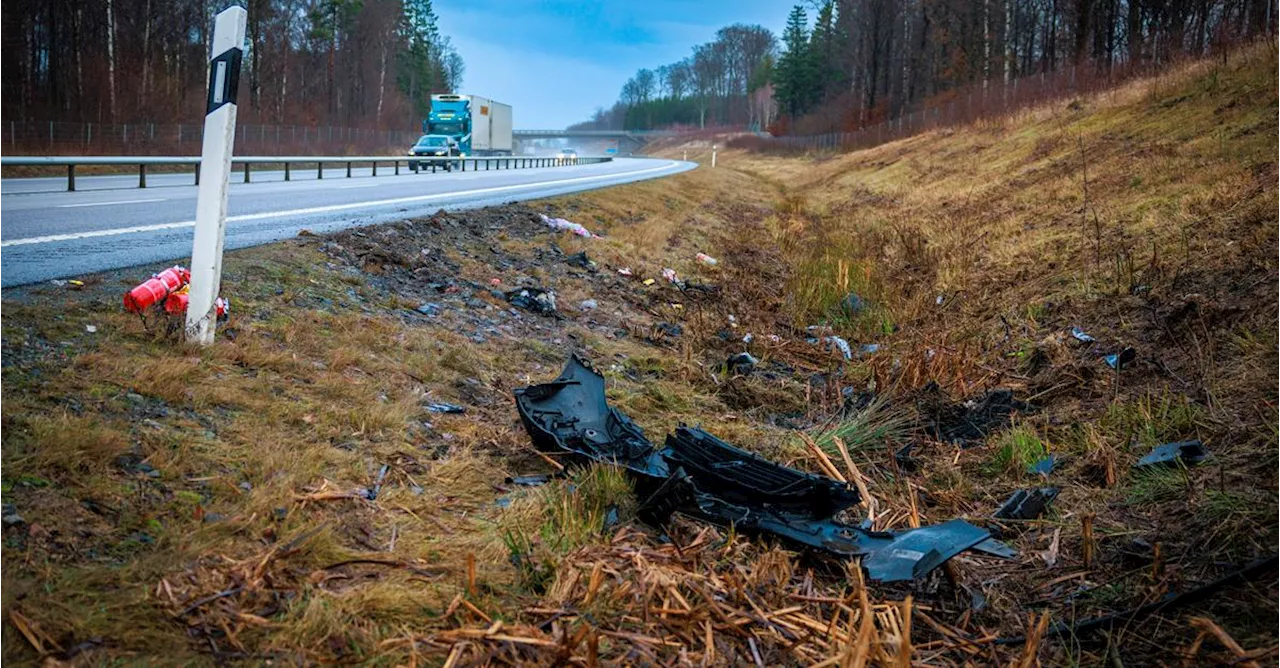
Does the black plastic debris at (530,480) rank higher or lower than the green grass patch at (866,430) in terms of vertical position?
higher

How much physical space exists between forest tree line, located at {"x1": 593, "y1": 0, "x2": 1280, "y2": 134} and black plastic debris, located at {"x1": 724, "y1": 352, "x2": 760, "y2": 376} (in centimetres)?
1422

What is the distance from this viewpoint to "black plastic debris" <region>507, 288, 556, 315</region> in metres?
7.38

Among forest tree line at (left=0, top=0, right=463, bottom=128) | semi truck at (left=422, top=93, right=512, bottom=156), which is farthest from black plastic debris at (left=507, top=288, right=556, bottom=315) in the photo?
semi truck at (left=422, top=93, right=512, bottom=156)

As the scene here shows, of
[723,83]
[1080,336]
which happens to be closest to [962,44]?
[1080,336]

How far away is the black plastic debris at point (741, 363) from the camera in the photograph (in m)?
6.96

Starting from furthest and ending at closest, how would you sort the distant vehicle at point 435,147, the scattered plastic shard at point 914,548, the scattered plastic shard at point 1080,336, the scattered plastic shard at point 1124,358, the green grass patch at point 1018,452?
the distant vehicle at point 435,147, the scattered plastic shard at point 1080,336, the scattered plastic shard at point 1124,358, the green grass patch at point 1018,452, the scattered plastic shard at point 914,548

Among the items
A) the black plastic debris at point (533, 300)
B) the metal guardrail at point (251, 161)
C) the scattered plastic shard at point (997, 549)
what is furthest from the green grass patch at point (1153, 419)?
the metal guardrail at point (251, 161)

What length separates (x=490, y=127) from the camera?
5069 centimetres

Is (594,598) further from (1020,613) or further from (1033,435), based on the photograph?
(1033,435)

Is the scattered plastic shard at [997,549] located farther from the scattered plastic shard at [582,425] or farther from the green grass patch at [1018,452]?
the scattered plastic shard at [582,425]

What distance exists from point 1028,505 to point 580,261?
248 inches

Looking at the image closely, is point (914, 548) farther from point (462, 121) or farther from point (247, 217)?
point (462, 121)

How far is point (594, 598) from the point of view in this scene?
2.71 m

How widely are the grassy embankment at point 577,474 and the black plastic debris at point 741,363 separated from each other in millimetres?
296
